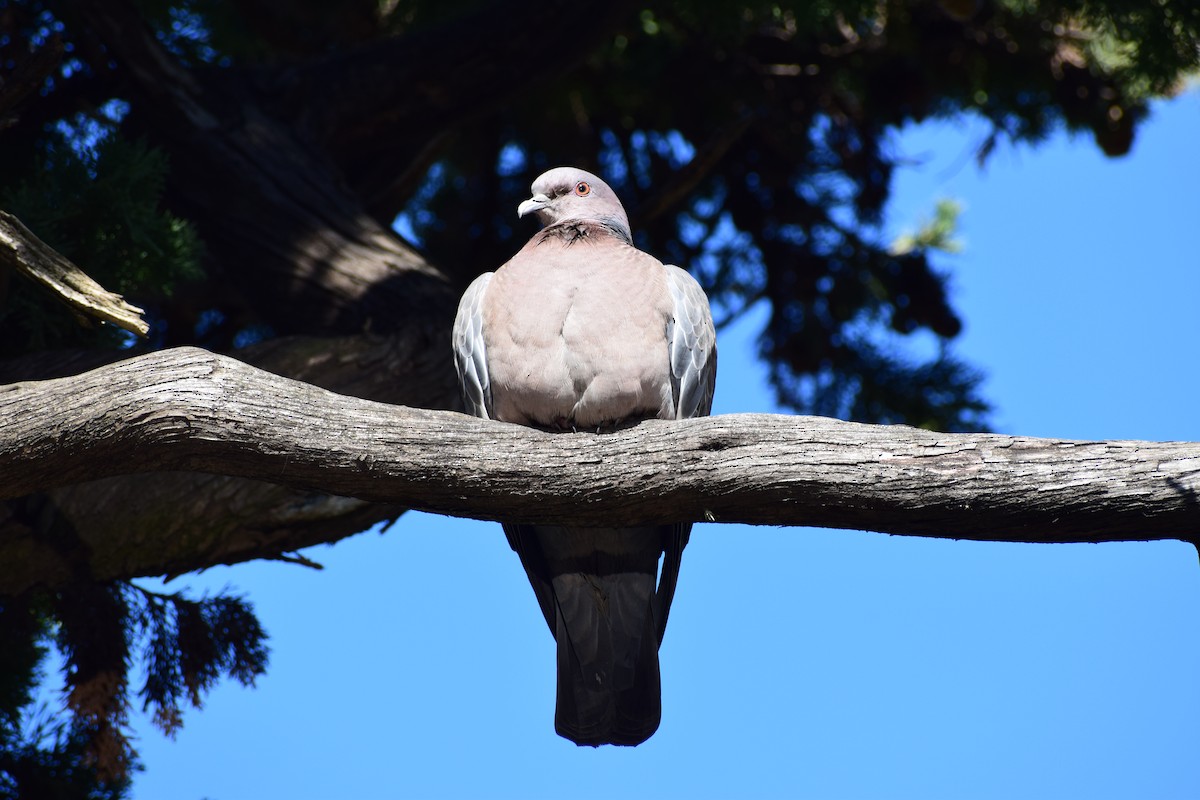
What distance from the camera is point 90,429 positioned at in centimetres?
261

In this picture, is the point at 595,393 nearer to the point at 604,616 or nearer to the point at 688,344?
the point at 688,344

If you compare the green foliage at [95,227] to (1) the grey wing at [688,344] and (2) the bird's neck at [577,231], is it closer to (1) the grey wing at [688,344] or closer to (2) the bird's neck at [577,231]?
(2) the bird's neck at [577,231]

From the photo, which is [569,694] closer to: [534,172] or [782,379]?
[782,379]

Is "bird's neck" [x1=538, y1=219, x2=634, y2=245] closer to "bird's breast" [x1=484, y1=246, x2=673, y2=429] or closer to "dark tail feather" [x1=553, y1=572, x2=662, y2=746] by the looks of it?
"bird's breast" [x1=484, y1=246, x2=673, y2=429]

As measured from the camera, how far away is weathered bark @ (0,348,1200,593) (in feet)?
8.17

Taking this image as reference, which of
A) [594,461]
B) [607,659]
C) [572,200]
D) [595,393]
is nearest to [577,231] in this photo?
[572,200]

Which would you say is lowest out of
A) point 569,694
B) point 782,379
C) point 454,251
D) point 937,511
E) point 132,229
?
point 569,694

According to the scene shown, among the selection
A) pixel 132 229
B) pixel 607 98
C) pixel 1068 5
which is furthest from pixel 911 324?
pixel 132 229

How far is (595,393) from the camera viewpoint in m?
3.19

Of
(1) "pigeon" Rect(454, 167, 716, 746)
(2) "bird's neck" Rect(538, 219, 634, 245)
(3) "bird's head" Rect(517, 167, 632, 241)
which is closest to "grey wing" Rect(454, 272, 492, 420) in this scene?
(1) "pigeon" Rect(454, 167, 716, 746)

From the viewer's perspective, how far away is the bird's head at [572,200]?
3.81m

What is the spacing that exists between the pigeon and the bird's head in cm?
28

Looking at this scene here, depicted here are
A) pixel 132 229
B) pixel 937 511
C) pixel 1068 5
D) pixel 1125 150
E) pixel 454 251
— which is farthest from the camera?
pixel 454 251

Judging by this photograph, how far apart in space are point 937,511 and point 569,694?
47.4 inches
